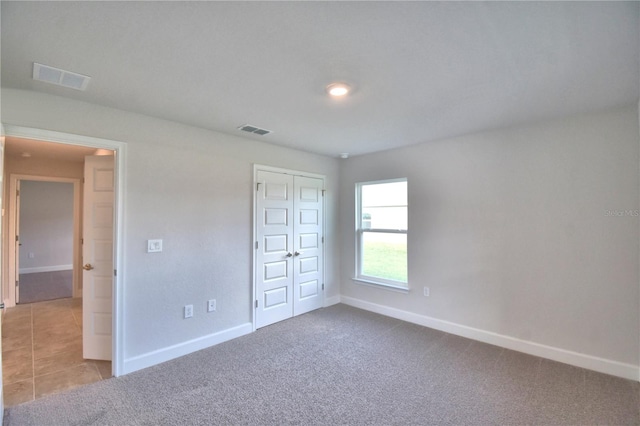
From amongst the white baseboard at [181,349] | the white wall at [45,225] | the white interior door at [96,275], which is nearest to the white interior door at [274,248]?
the white baseboard at [181,349]

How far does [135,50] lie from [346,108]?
161cm

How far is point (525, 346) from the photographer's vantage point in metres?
3.02

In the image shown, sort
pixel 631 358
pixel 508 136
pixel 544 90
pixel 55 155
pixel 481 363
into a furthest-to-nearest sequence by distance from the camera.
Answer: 1. pixel 55 155
2. pixel 508 136
3. pixel 481 363
4. pixel 631 358
5. pixel 544 90

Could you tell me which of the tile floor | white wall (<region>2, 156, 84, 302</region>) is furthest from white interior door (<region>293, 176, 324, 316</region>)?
white wall (<region>2, 156, 84, 302</region>)

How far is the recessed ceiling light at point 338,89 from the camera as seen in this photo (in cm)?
216

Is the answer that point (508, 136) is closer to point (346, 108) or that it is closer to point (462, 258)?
point (462, 258)

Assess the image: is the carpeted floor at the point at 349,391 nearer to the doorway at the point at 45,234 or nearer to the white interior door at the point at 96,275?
the white interior door at the point at 96,275

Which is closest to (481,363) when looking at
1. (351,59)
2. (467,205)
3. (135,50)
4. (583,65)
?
(467,205)

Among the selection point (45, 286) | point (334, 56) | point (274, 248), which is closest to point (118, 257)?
point (274, 248)

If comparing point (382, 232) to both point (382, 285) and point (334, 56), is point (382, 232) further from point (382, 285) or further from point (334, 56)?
point (334, 56)

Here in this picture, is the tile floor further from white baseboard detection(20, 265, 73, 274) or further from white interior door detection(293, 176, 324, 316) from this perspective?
white baseboard detection(20, 265, 73, 274)

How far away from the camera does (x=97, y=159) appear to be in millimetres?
2928

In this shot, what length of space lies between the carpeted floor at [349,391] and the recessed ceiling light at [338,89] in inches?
94.4

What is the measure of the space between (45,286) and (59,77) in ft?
18.9
